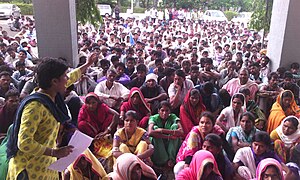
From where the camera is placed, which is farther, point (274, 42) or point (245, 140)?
point (274, 42)

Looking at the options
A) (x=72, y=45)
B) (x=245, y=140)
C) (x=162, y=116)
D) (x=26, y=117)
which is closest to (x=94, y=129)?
(x=162, y=116)

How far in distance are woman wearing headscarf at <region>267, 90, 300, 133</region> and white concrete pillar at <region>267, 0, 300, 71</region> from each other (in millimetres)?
2145

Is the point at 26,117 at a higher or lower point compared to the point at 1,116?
higher

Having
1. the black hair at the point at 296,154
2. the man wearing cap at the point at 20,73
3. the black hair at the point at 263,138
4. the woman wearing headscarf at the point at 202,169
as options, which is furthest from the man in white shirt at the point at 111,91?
the black hair at the point at 296,154

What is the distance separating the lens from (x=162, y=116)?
375 centimetres

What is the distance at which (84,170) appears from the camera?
272 cm

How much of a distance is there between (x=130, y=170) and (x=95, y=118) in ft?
4.14

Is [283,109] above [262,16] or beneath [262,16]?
beneath

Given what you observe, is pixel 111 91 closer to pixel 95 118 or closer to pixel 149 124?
pixel 95 118

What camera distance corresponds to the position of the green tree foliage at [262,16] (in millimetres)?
8375

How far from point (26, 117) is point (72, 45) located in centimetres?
411

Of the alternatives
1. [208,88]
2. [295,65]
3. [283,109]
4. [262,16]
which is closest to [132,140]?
[208,88]

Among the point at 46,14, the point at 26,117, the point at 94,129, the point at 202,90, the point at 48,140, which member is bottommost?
the point at 94,129

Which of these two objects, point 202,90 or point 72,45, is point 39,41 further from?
point 202,90
